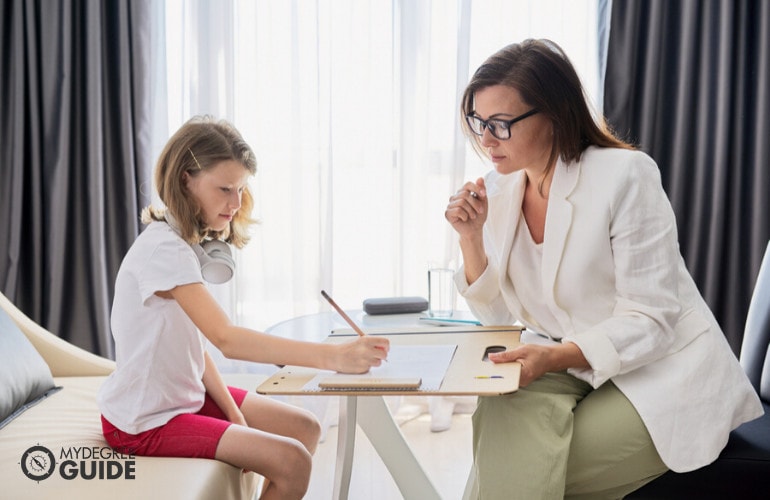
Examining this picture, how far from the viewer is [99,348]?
2924mm

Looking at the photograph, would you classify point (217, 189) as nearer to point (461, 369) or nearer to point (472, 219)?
point (472, 219)

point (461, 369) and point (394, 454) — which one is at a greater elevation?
point (461, 369)

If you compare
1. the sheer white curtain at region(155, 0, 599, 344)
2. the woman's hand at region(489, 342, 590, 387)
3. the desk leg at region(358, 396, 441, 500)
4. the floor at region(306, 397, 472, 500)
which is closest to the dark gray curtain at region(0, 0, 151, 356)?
the sheer white curtain at region(155, 0, 599, 344)

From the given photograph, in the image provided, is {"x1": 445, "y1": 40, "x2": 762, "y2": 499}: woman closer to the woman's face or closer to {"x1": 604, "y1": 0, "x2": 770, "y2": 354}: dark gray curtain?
the woman's face

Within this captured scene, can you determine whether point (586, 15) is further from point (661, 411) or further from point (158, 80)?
point (661, 411)

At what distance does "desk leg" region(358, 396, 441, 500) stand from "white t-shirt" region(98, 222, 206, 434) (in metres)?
0.39

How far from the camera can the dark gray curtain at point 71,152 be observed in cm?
283

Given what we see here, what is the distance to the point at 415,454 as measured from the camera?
93.1 inches

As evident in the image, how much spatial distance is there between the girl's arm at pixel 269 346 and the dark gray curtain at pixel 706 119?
1.92m

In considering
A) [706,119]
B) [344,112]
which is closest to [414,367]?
[344,112]

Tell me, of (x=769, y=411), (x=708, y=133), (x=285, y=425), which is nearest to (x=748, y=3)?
(x=708, y=133)

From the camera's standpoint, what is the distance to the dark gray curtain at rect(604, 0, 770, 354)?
9.12 feet

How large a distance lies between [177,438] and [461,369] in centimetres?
60

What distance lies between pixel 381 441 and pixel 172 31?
2034 millimetres
